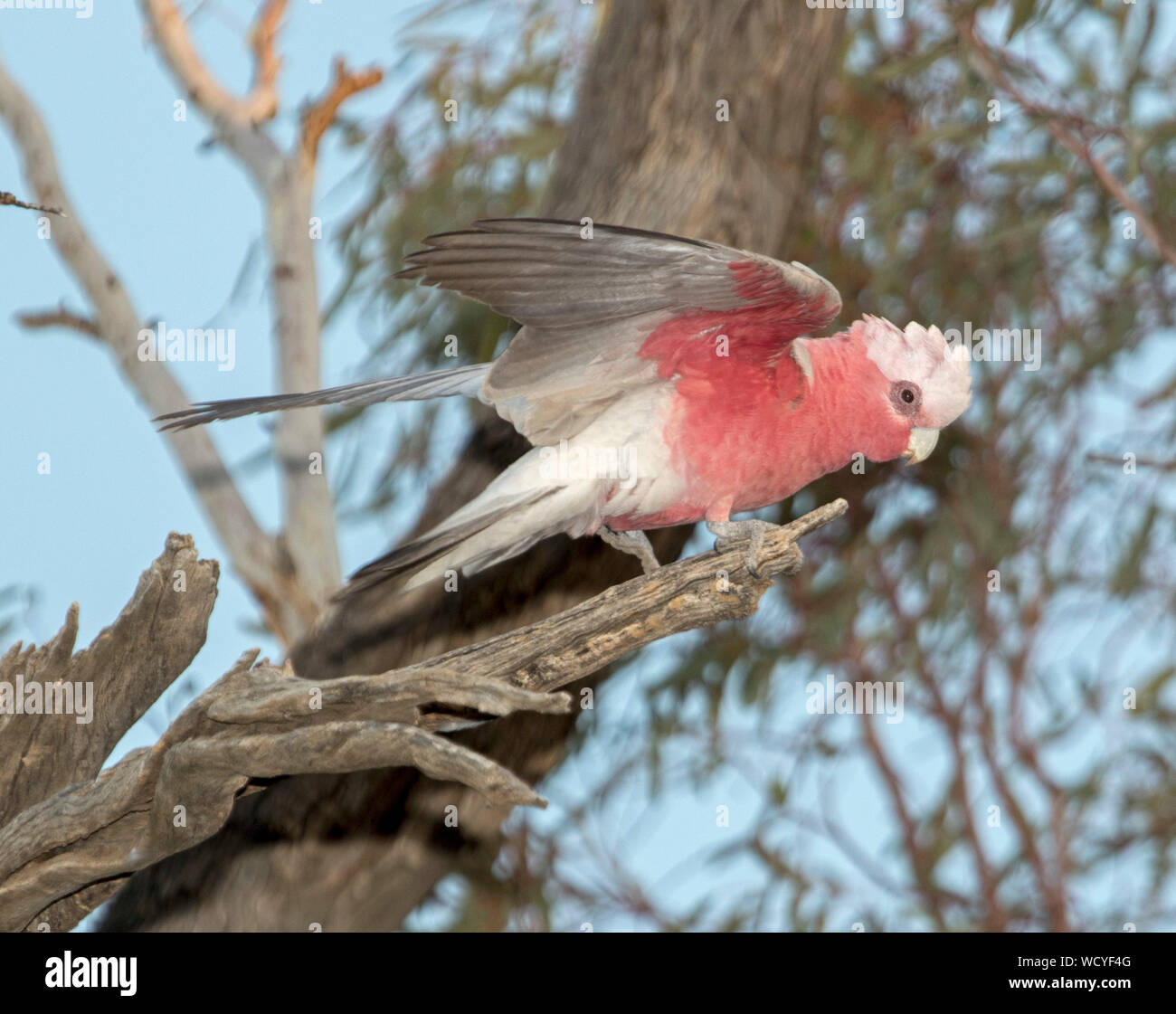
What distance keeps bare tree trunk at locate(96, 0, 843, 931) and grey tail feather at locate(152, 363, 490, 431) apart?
0.77m

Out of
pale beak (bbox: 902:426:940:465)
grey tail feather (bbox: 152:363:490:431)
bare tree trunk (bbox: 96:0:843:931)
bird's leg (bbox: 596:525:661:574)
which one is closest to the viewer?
grey tail feather (bbox: 152:363:490:431)

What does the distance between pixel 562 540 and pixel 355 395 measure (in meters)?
0.86

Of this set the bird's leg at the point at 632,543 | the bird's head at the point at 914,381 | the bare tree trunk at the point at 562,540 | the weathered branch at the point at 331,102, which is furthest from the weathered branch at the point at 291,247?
the bird's head at the point at 914,381

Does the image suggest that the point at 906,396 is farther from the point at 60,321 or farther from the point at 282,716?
the point at 60,321

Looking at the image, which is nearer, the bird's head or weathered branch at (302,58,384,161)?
the bird's head

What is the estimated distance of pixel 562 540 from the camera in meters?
2.04

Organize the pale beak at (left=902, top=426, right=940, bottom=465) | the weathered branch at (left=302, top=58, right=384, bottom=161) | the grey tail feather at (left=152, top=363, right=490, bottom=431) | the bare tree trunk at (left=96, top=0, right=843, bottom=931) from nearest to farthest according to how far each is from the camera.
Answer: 1. the grey tail feather at (left=152, top=363, right=490, bottom=431)
2. the pale beak at (left=902, top=426, right=940, bottom=465)
3. the bare tree trunk at (left=96, top=0, right=843, bottom=931)
4. the weathered branch at (left=302, top=58, right=384, bottom=161)

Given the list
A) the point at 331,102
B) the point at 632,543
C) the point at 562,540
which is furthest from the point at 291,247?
the point at 632,543

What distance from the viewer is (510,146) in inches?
108

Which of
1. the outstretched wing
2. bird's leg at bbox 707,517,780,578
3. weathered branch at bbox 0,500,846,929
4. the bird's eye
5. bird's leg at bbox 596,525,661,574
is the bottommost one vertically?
weathered branch at bbox 0,500,846,929

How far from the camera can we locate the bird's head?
123cm

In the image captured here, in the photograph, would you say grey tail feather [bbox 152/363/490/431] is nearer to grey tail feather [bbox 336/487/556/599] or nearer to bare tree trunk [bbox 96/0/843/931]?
grey tail feather [bbox 336/487/556/599]

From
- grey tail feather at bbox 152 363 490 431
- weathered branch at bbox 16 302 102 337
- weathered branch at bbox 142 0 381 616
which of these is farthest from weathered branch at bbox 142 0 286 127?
grey tail feather at bbox 152 363 490 431
